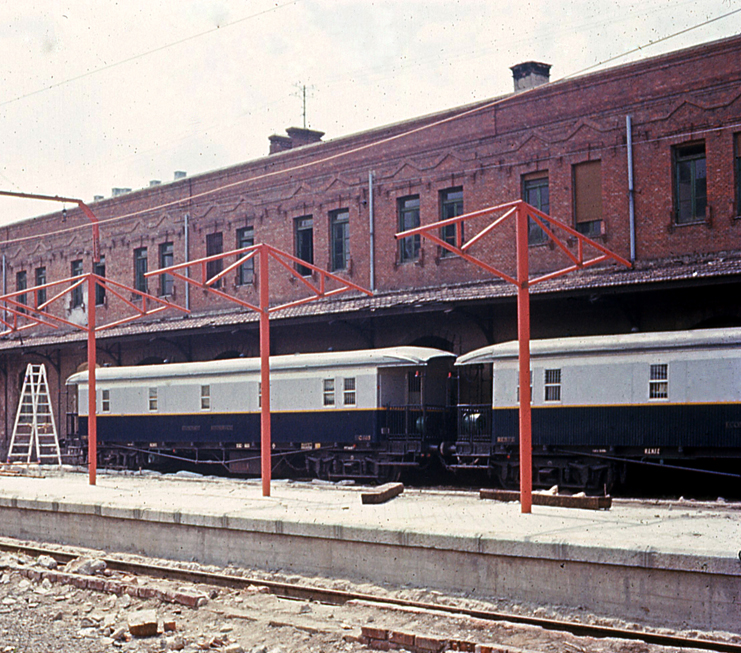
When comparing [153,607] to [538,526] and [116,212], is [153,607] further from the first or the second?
[116,212]

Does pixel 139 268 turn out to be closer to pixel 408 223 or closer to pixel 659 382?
pixel 408 223

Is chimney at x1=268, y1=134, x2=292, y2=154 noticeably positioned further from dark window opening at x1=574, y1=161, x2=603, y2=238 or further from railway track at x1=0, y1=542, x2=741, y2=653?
railway track at x1=0, y1=542, x2=741, y2=653

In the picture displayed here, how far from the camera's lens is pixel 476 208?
24.1 metres

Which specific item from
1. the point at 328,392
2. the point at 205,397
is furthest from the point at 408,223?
the point at 205,397

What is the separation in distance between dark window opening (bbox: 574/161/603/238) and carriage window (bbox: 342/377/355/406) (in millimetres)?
6840

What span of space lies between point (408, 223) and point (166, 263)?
11.3 meters

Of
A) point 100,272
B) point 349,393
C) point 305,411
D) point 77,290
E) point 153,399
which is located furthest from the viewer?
point 77,290

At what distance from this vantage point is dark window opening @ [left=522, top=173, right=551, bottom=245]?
23.2m

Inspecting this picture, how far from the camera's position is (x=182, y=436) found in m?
25.6

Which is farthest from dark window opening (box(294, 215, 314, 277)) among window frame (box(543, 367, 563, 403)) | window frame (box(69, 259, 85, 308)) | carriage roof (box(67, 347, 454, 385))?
window frame (box(69, 259, 85, 308))

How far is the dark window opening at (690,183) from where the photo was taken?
2061 centimetres

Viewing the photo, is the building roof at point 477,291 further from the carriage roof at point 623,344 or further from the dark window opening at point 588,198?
the carriage roof at point 623,344

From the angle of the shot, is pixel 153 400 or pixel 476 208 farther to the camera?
pixel 153 400

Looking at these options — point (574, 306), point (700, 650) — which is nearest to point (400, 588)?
point (700, 650)
